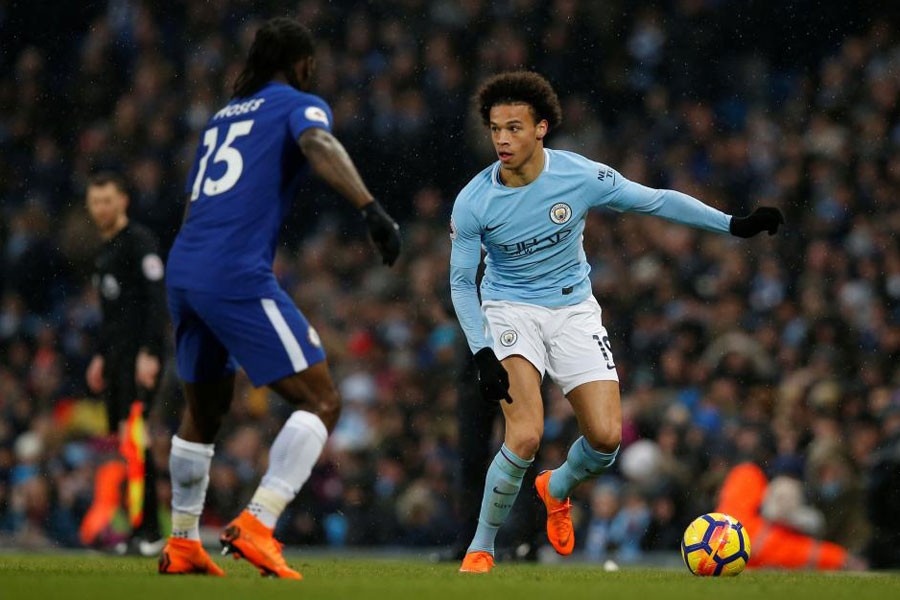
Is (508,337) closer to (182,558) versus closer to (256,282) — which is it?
(256,282)

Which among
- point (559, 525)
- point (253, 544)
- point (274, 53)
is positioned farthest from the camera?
point (559, 525)

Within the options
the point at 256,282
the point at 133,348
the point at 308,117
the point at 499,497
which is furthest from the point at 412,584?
the point at 133,348

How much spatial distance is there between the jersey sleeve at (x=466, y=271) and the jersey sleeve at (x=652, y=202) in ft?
2.18

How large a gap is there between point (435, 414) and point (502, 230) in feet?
21.6

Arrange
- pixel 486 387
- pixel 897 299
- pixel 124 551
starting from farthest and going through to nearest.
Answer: pixel 897 299
pixel 124 551
pixel 486 387

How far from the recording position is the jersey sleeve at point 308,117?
18.3 ft

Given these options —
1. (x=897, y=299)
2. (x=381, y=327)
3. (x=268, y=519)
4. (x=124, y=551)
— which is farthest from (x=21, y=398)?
(x=268, y=519)

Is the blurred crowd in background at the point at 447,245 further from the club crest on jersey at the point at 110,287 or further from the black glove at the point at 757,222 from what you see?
the black glove at the point at 757,222

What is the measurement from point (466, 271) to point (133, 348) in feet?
9.56

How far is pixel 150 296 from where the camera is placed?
8.87 m

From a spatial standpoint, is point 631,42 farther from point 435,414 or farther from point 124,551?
point 124,551

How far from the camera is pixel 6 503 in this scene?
45.5ft

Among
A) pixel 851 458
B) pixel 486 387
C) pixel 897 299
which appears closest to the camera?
pixel 486 387

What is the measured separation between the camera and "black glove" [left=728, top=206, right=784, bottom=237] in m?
6.79
